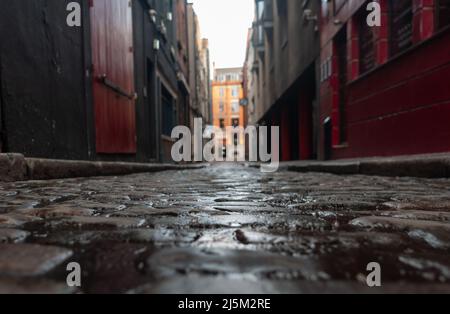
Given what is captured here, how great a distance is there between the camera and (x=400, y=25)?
17.9 feet

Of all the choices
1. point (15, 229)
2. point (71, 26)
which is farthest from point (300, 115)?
point (15, 229)

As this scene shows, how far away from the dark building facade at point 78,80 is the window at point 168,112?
8.38 feet

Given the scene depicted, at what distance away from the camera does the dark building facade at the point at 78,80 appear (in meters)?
3.66

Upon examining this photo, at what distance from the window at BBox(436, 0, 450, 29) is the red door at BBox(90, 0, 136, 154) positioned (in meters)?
4.72

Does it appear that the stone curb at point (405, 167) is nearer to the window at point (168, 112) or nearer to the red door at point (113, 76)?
the red door at point (113, 76)

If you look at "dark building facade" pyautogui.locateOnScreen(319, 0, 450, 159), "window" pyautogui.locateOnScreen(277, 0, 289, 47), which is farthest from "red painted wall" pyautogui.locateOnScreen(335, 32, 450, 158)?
"window" pyautogui.locateOnScreen(277, 0, 289, 47)

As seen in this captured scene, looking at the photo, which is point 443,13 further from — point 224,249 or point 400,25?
point 224,249

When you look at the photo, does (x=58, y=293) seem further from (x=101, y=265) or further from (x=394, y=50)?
(x=394, y=50)

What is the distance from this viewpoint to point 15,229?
3.76ft

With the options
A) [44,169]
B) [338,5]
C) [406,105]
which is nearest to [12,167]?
[44,169]

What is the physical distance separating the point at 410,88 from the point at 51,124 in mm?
4552

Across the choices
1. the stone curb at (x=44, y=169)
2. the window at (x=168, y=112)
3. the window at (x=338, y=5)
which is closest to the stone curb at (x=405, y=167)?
the stone curb at (x=44, y=169)

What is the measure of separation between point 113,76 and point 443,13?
5.04 metres
